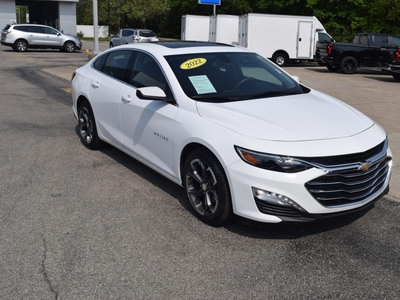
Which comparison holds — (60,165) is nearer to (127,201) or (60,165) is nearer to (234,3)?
(127,201)

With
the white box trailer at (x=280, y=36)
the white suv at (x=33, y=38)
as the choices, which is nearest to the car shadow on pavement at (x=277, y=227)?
the white box trailer at (x=280, y=36)

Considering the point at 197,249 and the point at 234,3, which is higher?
the point at 234,3

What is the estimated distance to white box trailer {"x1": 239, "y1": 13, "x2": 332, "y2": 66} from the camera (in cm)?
2259

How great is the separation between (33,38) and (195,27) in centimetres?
974

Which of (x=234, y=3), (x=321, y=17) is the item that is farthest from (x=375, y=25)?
(x=234, y=3)

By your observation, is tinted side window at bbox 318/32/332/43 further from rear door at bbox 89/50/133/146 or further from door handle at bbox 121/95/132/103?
door handle at bbox 121/95/132/103

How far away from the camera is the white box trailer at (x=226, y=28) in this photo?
2567 cm

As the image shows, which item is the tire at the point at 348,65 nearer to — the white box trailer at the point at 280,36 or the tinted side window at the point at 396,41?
the tinted side window at the point at 396,41

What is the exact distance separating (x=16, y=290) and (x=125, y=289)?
0.74 metres

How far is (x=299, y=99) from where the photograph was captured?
4.95 metres

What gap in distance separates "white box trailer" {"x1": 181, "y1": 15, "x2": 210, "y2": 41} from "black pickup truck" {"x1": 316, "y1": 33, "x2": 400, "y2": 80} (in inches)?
394

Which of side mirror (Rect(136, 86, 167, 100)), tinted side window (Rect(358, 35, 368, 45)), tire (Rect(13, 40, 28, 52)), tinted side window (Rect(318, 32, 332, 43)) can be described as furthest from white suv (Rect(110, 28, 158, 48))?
side mirror (Rect(136, 86, 167, 100))

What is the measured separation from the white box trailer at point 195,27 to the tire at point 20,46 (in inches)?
372

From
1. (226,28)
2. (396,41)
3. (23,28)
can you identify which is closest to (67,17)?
(23,28)
